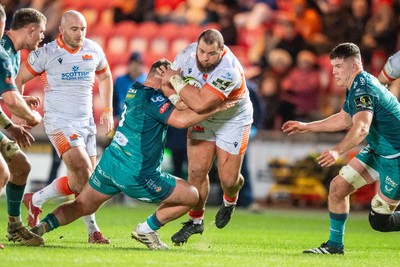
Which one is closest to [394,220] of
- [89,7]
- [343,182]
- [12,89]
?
[343,182]

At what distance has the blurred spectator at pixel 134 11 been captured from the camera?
22703 mm

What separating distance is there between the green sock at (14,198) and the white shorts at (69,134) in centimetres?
89

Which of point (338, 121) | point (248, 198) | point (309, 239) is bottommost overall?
point (248, 198)

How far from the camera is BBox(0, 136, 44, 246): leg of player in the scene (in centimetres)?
951

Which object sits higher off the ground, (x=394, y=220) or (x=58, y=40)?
(x=58, y=40)

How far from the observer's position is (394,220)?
10.2 metres

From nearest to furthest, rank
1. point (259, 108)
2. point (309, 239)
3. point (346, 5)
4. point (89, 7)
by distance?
1. point (309, 239)
2. point (259, 108)
3. point (346, 5)
4. point (89, 7)

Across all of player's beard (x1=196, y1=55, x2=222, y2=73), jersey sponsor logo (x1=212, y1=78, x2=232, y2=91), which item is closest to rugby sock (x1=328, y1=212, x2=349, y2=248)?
jersey sponsor logo (x1=212, y1=78, x2=232, y2=91)

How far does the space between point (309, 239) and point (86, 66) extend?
11.6 ft

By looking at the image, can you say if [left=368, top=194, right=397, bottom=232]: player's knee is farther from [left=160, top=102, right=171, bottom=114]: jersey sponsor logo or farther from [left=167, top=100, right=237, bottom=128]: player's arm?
[left=160, top=102, right=171, bottom=114]: jersey sponsor logo

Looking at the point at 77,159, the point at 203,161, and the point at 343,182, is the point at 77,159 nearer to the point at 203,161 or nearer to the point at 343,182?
the point at 203,161

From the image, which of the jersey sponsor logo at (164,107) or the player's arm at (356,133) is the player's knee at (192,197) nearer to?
the jersey sponsor logo at (164,107)

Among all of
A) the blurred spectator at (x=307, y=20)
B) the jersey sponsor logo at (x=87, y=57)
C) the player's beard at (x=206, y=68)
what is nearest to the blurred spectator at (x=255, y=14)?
the blurred spectator at (x=307, y=20)

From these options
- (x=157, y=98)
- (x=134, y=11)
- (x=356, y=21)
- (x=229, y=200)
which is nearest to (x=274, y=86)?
(x=356, y=21)
